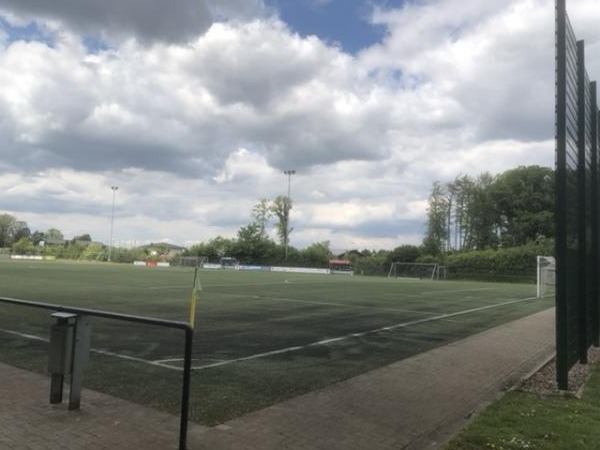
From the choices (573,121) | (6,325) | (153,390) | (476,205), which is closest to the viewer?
(153,390)

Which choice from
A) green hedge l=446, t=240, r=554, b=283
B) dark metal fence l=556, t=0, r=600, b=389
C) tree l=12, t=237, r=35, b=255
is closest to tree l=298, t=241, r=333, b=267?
green hedge l=446, t=240, r=554, b=283

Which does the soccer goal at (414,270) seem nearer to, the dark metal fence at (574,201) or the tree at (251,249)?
the tree at (251,249)

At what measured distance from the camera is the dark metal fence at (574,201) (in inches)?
297

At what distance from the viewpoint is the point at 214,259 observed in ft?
345

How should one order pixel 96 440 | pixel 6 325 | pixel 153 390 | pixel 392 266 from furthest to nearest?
pixel 392 266 < pixel 6 325 < pixel 153 390 < pixel 96 440

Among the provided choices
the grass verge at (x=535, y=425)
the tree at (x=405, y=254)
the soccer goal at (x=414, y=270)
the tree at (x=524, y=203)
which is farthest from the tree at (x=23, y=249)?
the grass verge at (x=535, y=425)

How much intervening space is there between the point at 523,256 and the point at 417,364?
60691 mm

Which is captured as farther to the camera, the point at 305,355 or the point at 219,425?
the point at 305,355

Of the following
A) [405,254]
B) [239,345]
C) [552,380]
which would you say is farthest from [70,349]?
[405,254]

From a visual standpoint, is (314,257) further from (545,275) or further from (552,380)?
→ (552,380)

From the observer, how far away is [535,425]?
5.91 meters

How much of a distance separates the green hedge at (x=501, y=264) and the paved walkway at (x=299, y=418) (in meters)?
59.6

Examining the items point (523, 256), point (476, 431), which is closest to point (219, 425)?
point (476, 431)

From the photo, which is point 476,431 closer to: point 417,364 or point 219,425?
point 219,425
